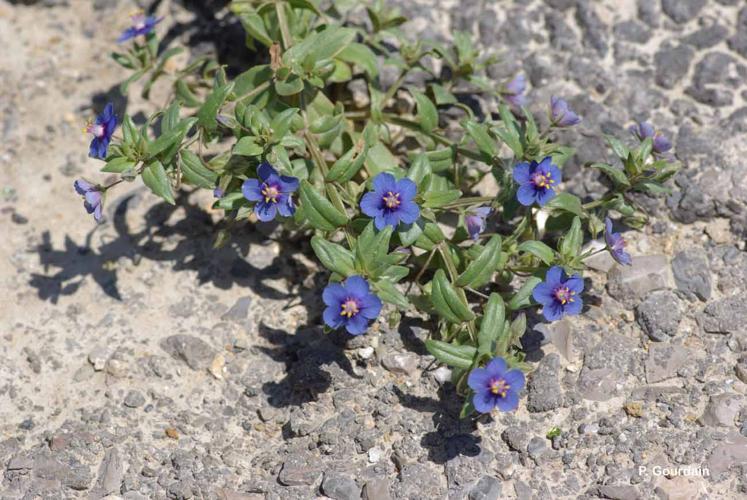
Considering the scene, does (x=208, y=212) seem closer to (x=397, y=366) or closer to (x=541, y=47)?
(x=397, y=366)

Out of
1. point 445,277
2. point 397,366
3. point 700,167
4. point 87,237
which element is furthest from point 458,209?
point 87,237

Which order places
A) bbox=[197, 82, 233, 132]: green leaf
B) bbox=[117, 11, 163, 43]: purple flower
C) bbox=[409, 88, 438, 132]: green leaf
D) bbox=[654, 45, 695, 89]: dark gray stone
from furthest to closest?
bbox=[654, 45, 695, 89]: dark gray stone, bbox=[117, 11, 163, 43]: purple flower, bbox=[409, 88, 438, 132]: green leaf, bbox=[197, 82, 233, 132]: green leaf

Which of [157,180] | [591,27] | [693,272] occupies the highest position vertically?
[157,180]

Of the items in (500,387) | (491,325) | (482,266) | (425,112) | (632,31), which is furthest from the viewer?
(632,31)

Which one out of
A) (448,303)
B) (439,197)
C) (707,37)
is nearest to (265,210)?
(439,197)

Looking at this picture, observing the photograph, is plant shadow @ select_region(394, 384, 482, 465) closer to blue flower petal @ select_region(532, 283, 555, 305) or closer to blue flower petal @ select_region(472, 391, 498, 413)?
blue flower petal @ select_region(472, 391, 498, 413)

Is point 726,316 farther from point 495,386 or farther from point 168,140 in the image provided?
point 168,140

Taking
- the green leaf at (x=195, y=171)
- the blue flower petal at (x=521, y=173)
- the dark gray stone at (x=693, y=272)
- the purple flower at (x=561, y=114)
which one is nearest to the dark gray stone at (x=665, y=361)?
the dark gray stone at (x=693, y=272)

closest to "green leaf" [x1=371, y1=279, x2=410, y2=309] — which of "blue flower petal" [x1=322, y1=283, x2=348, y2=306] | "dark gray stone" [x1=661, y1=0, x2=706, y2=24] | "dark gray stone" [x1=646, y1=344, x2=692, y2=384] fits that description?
"blue flower petal" [x1=322, y1=283, x2=348, y2=306]
